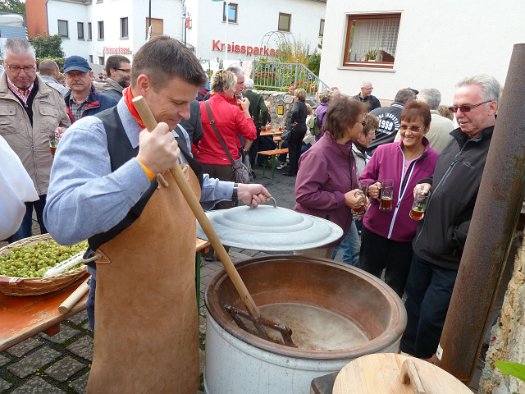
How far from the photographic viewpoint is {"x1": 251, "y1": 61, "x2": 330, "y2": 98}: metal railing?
1362 cm

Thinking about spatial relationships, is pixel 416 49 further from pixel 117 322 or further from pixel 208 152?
pixel 117 322

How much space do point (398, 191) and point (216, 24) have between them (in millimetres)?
25365

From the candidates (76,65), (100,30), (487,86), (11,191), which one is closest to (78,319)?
(11,191)

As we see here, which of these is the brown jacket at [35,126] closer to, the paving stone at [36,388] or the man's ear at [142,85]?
the paving stone at [36,388]

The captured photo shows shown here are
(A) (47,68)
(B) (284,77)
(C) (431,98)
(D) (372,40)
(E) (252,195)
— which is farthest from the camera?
(B) (284,77)

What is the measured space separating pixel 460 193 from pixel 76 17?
40.7m

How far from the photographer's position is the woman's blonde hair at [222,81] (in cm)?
464

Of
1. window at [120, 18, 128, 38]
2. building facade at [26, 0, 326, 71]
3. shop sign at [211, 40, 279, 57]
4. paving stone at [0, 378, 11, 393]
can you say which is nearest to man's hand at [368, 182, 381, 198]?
paving stone at [0, 378, 11, 393]

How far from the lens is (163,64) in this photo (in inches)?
58.4

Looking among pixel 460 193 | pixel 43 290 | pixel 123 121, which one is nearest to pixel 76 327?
pixel 43 290

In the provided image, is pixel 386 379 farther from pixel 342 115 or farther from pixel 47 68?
pixel 47 68

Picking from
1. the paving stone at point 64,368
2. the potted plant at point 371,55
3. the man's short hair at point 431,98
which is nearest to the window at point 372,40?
the potted plant at point 371,55

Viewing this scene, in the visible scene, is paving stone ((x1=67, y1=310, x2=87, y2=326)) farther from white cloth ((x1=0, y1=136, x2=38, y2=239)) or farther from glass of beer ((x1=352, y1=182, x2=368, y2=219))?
glass of beer ((x1=352, y1=182, x2=368, y2=219))

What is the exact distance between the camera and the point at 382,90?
11.0 m
